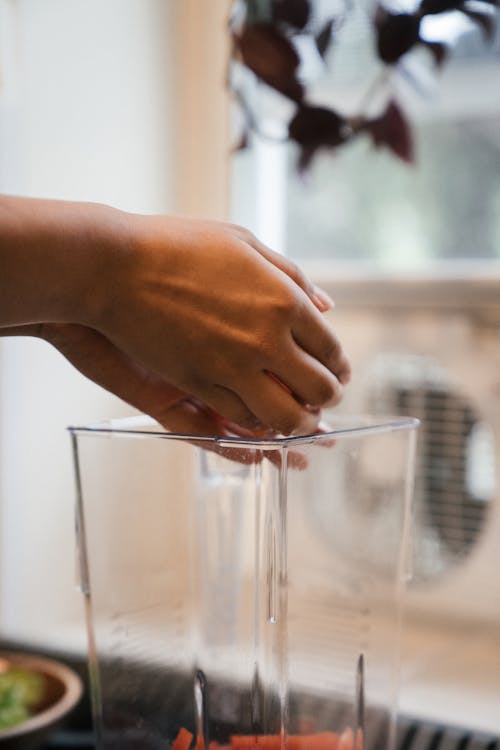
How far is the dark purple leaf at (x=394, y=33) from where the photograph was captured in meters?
0.58

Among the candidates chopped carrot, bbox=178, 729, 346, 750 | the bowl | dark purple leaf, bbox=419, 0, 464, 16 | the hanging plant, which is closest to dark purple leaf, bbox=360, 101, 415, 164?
the hanging plant

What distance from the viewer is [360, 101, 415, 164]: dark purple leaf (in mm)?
651

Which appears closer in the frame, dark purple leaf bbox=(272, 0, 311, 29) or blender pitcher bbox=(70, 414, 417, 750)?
blender pitcher bbox=(70, 414, 417, 750)

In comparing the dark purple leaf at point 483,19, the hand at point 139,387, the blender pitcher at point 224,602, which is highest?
the dark purple leaf at point 483,19

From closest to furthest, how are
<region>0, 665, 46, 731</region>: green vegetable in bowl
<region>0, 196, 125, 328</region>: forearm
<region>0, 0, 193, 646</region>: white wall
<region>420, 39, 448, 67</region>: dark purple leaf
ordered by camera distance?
<region>0, 196, 125, 328</region>: forearm, <region>420, 39, 448, 67</region>: dark purple leaf, <region>0, 665, 46, 731</region>: green vegetable in bowl, <region>0, 0, 193, 646</region>: white wall

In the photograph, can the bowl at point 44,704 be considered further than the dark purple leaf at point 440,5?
Yes

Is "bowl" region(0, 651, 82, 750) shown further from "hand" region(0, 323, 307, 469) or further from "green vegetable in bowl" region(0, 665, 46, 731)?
"hand" region(0, 323, 307, 469)

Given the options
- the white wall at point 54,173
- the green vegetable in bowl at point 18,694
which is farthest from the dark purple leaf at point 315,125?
the white wall at point 54,173

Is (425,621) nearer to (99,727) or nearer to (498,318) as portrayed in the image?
(498,318)

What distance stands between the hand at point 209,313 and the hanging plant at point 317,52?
8.6 inches

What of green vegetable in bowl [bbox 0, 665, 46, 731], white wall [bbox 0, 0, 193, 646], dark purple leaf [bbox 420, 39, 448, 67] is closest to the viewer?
dark purple leaf [bbox 420, 39, 448, 67]

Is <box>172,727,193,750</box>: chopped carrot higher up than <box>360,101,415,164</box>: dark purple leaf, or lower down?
lower down

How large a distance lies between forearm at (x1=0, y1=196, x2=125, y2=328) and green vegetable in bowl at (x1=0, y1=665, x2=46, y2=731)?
431 millimetres

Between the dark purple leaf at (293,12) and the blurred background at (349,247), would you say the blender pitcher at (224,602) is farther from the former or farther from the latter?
the blurred background at (349,247)
